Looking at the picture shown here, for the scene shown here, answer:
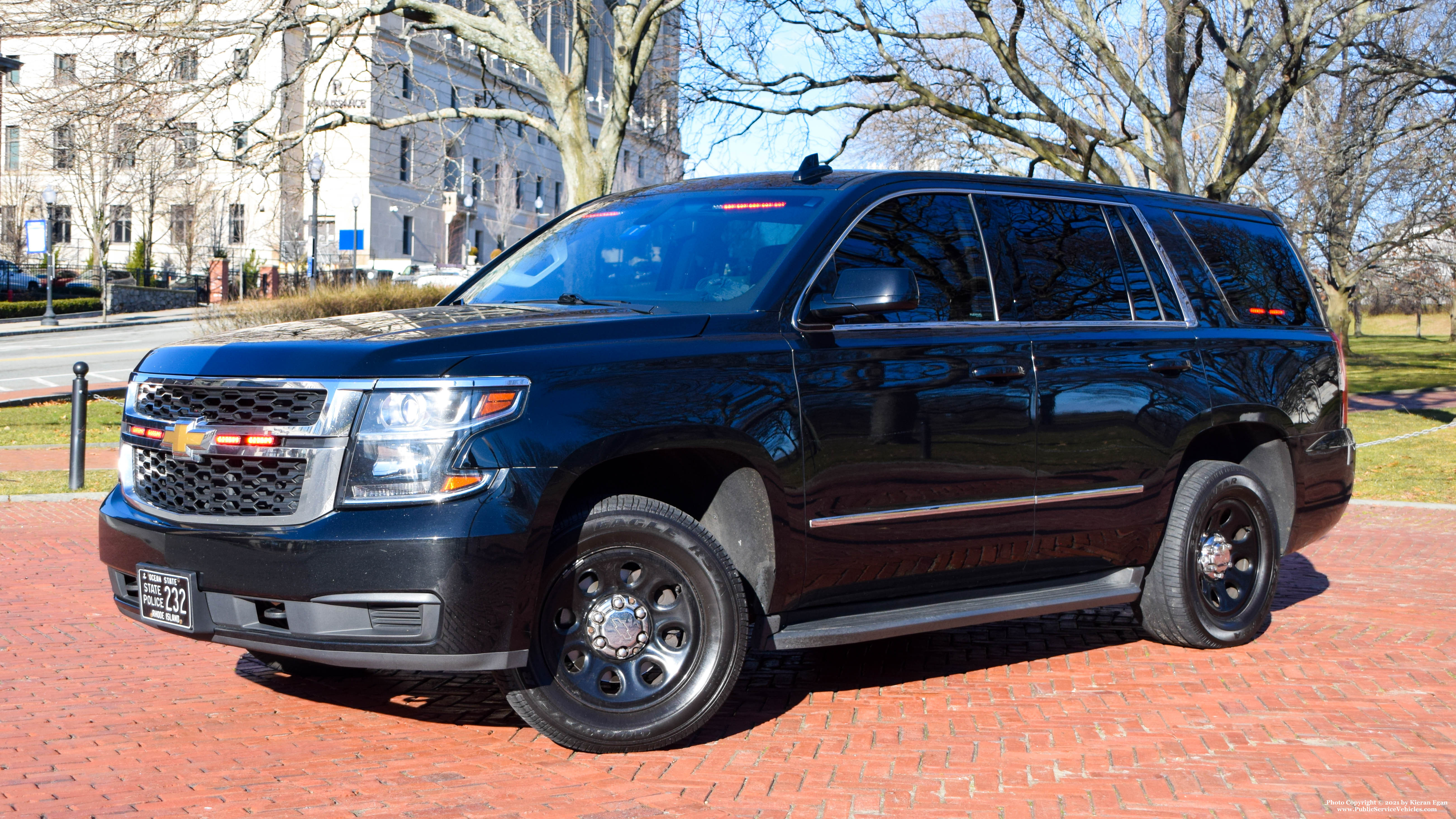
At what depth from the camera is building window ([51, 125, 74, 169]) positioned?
17266mm

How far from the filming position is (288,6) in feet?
59.3

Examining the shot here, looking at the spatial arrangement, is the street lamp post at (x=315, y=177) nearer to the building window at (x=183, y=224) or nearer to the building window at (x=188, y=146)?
the building window at (x=188, y=146)

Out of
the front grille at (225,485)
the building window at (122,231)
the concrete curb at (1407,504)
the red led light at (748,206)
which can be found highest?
the building window at (122,231)

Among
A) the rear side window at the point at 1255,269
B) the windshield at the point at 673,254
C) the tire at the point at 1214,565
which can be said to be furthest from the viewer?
the rear side window at the point at 1255,269

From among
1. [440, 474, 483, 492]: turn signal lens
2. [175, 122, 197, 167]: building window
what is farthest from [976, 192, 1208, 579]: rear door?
[175, 122, 197, 167]: building window

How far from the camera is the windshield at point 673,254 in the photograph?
17.1 feet

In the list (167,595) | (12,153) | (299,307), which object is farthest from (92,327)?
(167,595)

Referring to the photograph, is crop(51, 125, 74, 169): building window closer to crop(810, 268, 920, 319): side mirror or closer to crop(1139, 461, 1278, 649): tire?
crop(810, 268, 920, 319): side mirror

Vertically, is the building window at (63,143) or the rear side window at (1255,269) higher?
the building window at (63,143)

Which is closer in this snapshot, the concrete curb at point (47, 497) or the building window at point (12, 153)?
the concrete curb at point (47, 497)

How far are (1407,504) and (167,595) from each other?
1149cm

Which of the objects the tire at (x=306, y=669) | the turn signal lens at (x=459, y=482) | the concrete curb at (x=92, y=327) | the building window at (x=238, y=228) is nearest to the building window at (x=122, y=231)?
the building window at (x=238, y=228)

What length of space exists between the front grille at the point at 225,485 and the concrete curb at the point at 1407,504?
→ 436 inches

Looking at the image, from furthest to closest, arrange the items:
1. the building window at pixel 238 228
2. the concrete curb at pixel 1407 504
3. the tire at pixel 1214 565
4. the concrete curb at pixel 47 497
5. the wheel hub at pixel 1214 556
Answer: the building window at pixel 238 228
the concrete curb at pixel 1407 504
the concrete curb at pixel 47 497
the wheel hub at pixel 1214 556
the tire at pixel 1214 565
